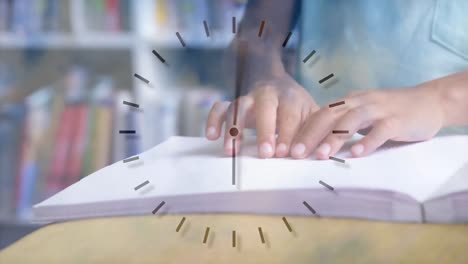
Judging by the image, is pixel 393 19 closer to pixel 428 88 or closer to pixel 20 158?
pixel 428 88

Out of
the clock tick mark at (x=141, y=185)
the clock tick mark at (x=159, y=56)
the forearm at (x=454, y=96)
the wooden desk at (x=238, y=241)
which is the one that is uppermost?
the clock tick mark at (x=159, y=56)

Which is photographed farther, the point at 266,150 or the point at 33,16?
the point at 33,16

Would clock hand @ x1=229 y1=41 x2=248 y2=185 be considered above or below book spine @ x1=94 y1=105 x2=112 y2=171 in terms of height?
above

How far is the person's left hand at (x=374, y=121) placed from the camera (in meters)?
0.48

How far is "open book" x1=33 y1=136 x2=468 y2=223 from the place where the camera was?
449 mm

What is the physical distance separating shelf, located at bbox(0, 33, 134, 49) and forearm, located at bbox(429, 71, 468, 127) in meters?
0.29

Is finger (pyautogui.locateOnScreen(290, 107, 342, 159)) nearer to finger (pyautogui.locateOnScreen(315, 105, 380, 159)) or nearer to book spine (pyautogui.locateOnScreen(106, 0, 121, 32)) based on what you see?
finger (pyautogui.locateOnScreen(315, 105, 380, 159))

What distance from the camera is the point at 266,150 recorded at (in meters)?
0.48

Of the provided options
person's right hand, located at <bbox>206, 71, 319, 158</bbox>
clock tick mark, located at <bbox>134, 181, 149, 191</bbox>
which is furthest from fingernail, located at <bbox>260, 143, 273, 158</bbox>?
clock tick mark, located at <bbox>134, 181, 149, 191</bbox>

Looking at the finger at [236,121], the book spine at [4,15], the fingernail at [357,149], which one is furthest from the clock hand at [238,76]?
the book spine at [4,15]

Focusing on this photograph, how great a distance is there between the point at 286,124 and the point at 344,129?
50 millimetres

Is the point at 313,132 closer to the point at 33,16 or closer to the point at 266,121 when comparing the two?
the point at 266,121

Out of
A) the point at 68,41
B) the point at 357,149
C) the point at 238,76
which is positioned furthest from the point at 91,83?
the point at 357,149

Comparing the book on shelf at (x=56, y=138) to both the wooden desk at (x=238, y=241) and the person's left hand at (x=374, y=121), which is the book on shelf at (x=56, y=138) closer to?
the wooden desk at (x=238, y=241)
